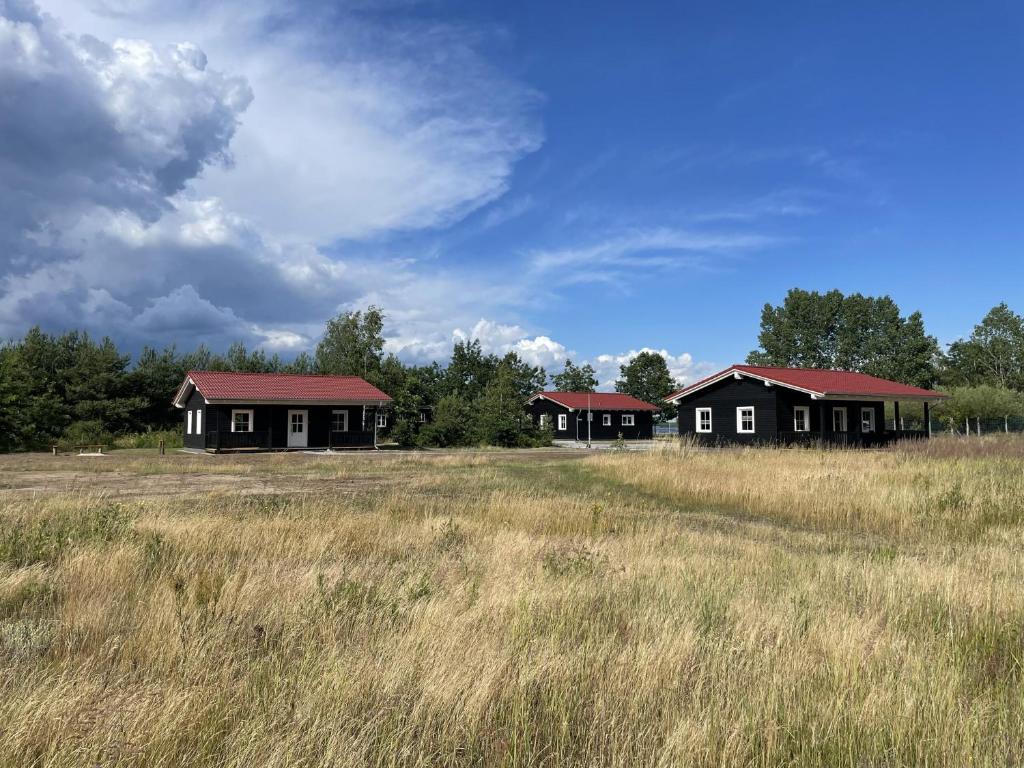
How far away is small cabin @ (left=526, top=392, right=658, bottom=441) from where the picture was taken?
5053 centimetres

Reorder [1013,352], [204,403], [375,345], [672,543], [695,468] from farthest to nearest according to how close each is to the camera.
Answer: [1013,352] → [375,345] → [204,403] → [695,468] → [672,543]

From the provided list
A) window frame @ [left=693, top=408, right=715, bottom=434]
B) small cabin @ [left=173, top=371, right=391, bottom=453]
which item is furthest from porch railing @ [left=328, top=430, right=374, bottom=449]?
window frame @ [left=693, top=408, right=715, bottom=434]

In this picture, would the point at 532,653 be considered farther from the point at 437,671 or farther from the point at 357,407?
the point at 357,407

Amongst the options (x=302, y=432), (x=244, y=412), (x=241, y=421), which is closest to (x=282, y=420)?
(x=302, y=432)

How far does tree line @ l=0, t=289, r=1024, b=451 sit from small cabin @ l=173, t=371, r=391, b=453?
174 inches

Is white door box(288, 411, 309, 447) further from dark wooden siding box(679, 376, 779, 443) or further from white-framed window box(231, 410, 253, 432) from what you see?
dark wooden siding box(679, 376, 779, 443)

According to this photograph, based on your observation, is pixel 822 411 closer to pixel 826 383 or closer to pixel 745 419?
pixel 826 383

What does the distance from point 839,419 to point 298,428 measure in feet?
98.9

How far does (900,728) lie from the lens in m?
3.24

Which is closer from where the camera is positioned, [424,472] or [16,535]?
[16,535]

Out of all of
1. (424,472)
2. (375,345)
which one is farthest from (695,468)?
(375,345)

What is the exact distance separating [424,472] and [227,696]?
1701cm

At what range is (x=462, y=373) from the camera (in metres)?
66.9

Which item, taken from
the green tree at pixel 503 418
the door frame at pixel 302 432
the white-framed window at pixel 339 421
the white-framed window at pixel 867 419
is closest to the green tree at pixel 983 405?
the white-framed window at pixel 867 419
